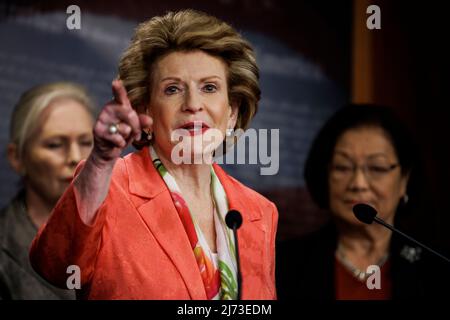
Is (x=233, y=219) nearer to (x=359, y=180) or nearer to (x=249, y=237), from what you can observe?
(x=249, y=237)

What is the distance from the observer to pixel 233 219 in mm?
1640

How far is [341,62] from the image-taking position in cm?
242

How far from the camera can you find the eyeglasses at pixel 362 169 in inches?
83.8

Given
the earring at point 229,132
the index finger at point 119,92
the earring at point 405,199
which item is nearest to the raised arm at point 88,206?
the index finger at point 119,92

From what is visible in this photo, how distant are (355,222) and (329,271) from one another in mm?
156

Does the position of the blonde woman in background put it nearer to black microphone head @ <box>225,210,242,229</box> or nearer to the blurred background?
the blurred background

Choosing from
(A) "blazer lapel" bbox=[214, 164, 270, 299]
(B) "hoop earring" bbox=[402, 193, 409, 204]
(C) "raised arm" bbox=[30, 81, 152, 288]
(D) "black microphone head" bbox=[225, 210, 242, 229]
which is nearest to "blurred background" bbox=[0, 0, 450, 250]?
(B) "hoop earring" bbox=[402, 193, 409, 204]

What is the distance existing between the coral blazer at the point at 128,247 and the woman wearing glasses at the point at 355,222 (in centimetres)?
51

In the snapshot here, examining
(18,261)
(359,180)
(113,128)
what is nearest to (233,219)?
(113,128)

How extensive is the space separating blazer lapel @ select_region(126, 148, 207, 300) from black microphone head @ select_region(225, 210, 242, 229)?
0.33ft

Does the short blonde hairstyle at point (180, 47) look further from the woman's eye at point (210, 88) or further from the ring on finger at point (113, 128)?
the ring on finger at point (113, 128)

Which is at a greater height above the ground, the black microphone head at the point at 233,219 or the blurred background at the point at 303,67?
the blurred background at the point at 303,67
